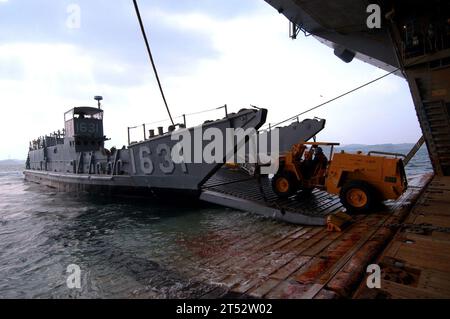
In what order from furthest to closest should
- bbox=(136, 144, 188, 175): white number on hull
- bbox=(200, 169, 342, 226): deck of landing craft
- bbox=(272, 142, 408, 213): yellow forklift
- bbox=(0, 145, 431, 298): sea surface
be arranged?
bbox=(136, 144, 188, 175): white number on hull
bbox=(200, 169, 342, 226): deck of landing craft
bbox=(272, 142, 408, 213): yellow forklift
bbox=(0, 145, 431, 298): sea surface

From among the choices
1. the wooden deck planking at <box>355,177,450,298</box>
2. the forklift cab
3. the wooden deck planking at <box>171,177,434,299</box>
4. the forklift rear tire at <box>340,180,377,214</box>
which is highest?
the forklift cab

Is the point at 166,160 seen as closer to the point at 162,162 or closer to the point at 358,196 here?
the point at 162,162

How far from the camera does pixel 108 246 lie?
7.54 meters

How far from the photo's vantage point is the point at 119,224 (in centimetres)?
996

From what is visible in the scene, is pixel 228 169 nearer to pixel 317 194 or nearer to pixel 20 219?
pixel 317 194

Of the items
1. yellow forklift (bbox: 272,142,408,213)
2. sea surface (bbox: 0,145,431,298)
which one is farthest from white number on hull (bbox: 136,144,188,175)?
yellow forklift (bbox: 272,142,408,213)

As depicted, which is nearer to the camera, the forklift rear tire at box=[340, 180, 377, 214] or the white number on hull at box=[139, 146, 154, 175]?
the forklift rear tire at box=[340, 180, 377, 214]

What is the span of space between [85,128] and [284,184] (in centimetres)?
1627

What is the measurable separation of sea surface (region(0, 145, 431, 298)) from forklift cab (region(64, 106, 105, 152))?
721 centimetres

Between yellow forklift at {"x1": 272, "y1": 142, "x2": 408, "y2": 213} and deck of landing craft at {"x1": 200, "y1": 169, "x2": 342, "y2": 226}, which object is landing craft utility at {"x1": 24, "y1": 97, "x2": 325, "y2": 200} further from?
yellow forklift at {"x1": 272, "y1": 142, "x2": 408, "y2": 213}

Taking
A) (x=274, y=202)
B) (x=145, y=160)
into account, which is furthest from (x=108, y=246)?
(x=145, y=160)

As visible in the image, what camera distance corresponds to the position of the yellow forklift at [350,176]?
24.1ft

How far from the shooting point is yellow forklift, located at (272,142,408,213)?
7352mm

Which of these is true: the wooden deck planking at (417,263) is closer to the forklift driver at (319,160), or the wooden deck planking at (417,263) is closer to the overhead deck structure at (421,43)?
the forklift driver at (319,160)
